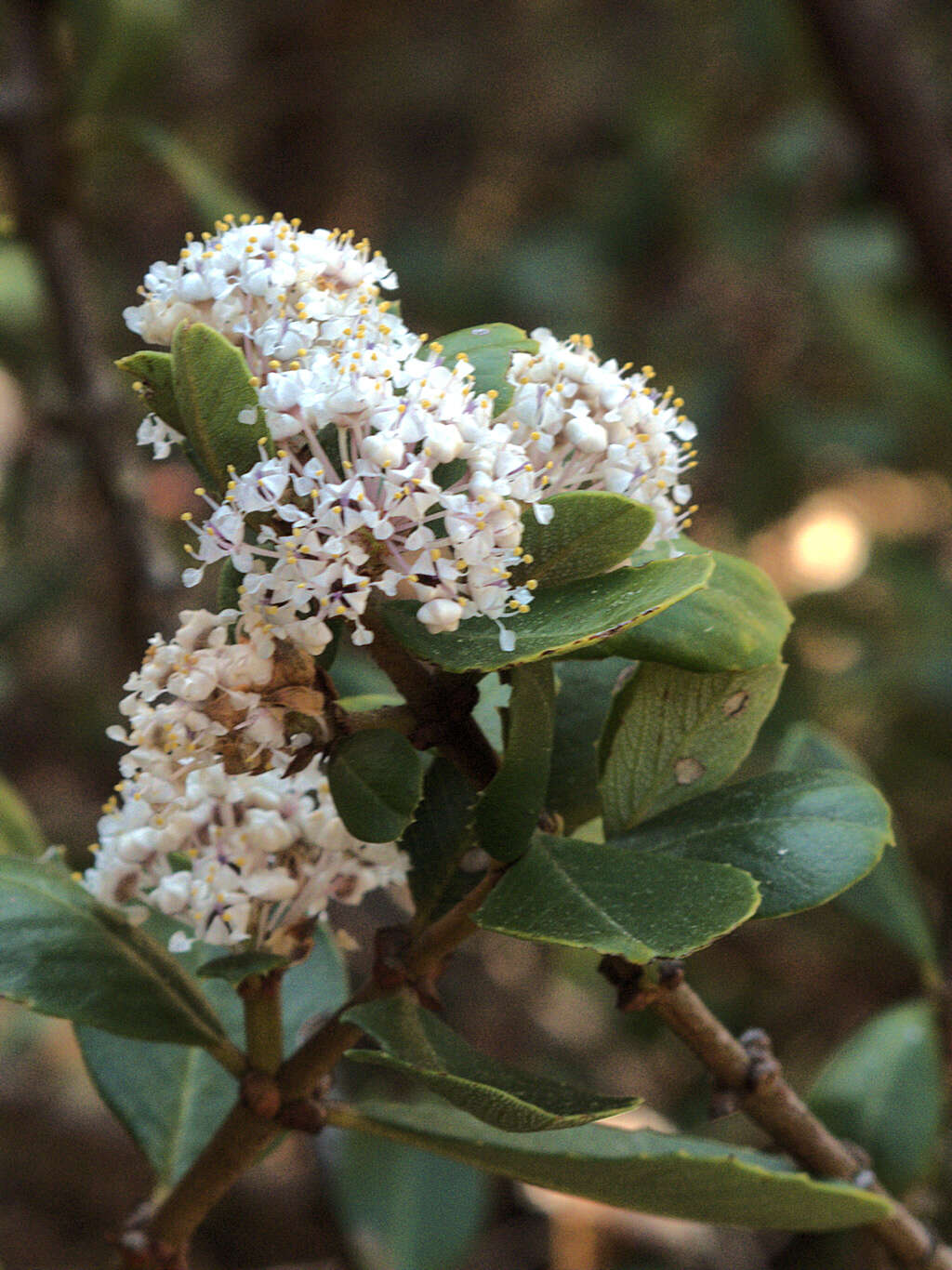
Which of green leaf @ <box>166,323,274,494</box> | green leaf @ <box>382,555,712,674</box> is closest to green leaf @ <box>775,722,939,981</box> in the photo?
green leaf @ <box>382,555,712,674</box>

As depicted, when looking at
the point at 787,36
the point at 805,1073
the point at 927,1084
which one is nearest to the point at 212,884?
the point at 927,1084

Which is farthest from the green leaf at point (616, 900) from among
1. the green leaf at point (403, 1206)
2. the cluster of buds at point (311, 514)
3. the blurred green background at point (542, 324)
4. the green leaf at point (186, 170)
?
the green leaf at point (186, 170)

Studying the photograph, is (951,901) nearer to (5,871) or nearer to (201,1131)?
(201,1131)

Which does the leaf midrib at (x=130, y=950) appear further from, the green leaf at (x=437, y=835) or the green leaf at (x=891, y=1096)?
the green leaf at (x=891, y=1096)

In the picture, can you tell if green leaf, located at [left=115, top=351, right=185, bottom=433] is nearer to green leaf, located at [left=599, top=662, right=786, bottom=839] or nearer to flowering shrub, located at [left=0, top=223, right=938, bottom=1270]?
flowering shrub, located at [left=0, top=223, right=938, bottom=1270]

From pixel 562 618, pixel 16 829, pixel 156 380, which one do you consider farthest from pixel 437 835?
pixel 16 829

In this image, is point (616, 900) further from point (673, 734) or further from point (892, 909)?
point (892, 909)
